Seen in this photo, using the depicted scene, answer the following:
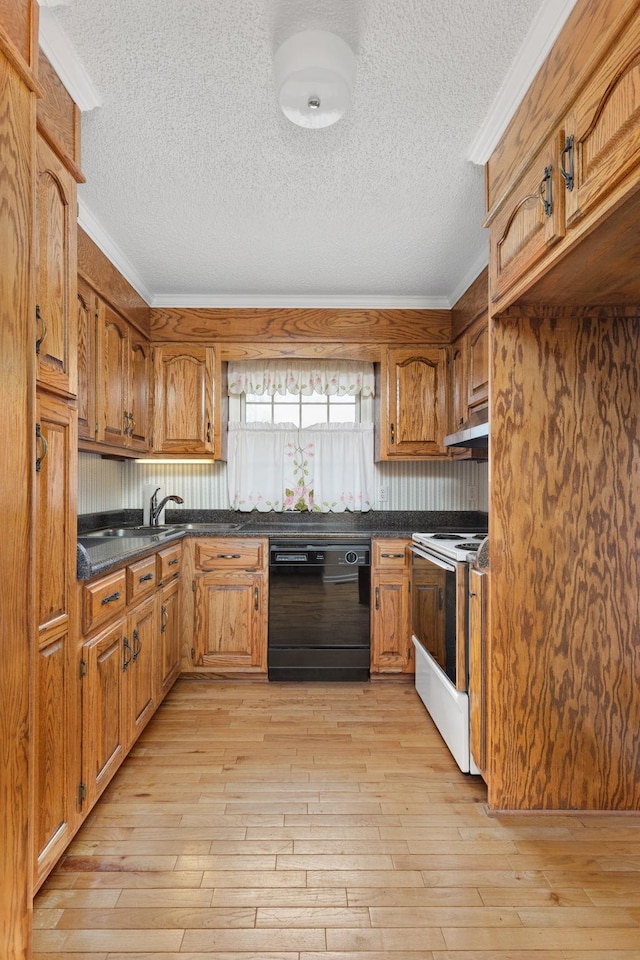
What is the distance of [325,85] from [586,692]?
2.18m

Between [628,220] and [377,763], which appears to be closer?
[628,220]

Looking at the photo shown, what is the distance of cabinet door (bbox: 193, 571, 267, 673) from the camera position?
10.8 ft

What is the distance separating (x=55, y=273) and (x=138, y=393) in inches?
68.0

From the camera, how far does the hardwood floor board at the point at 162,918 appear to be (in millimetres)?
1438

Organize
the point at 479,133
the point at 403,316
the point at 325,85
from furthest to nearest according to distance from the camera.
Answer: the point at 403,316
the point at 479,133
the point at 325,85

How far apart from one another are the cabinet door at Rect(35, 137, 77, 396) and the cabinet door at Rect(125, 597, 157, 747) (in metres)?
1.14

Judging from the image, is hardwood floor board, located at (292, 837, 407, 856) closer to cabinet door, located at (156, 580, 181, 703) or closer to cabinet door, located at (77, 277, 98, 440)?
cabinet door, located at (156, 580, 181, 703)

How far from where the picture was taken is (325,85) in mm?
1548

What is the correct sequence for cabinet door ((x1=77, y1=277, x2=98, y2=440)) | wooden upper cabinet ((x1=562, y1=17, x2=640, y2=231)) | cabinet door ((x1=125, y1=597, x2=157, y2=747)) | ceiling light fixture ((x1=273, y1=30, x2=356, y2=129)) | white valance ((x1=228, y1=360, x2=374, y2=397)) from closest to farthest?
wooden upper cabinet ((x1=562, y1=17, x2=640, y2=231)) → ceiling light fixture ((x1=273, y1=30, x2=356, y2=129)) → cabinet door ((x1=125, y1=597, x2=157, y2=747)) → cabinet door ((x1=77, y1=277, x2=98, y2=440)) → white valance ((x1=228, y1=360, x2=374, y2=397))

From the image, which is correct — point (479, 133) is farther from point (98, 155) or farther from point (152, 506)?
point (152, 506)

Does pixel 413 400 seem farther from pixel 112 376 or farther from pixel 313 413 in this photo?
pixel 112 376

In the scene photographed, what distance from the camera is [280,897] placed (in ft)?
5.05

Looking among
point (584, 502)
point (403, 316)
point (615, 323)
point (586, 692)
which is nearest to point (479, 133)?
point (615, 323)

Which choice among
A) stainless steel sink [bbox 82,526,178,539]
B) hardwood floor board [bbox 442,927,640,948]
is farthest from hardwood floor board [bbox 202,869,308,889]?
stainless steel sink [bbox 82,526,178,539]
